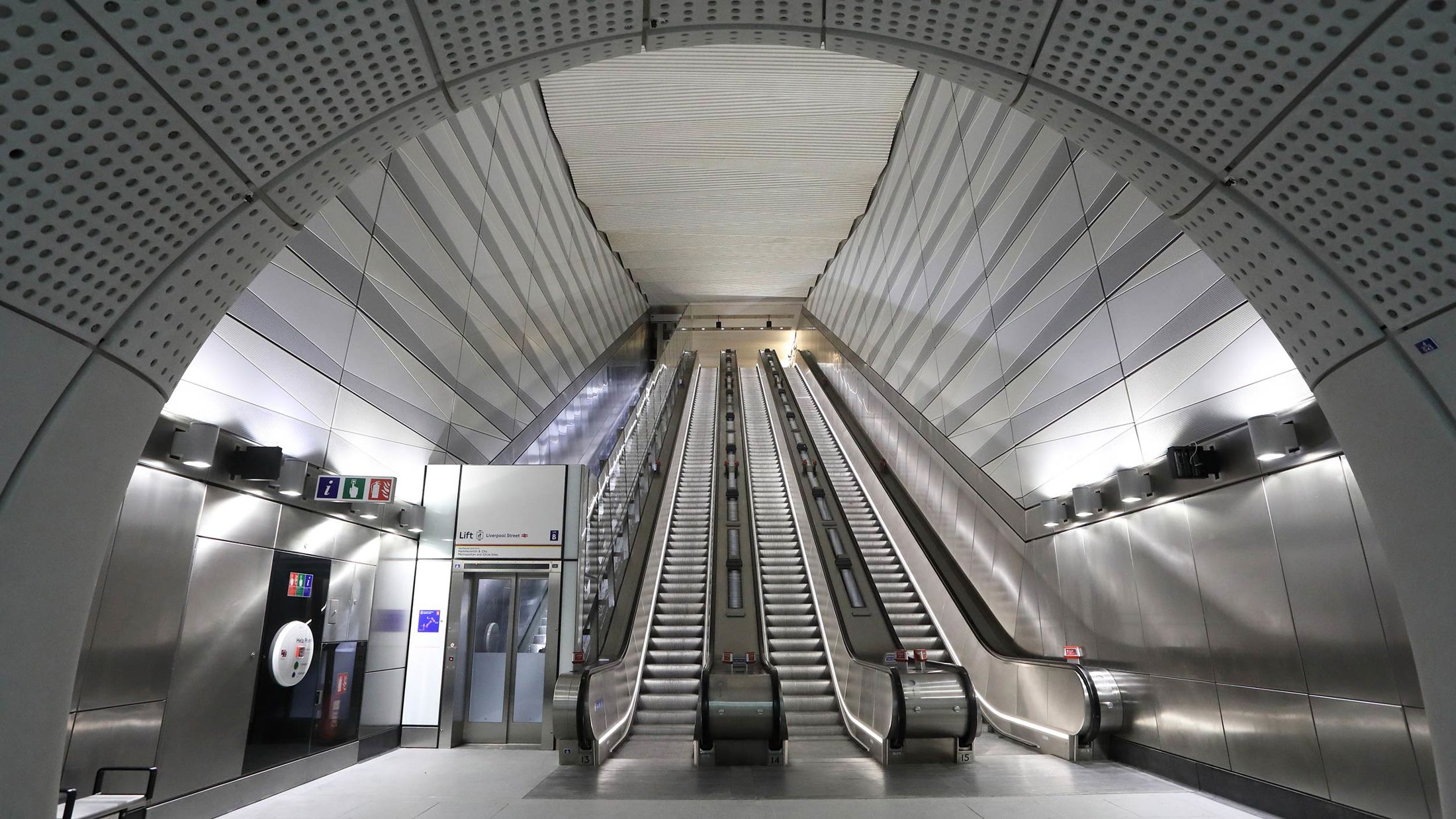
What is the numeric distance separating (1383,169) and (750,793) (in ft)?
17.1

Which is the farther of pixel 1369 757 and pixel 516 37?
pixel 1369 757

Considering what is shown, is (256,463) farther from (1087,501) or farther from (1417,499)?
(1087,501)

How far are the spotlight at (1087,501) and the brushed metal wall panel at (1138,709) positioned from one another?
153 centimetres

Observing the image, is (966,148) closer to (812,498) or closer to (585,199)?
(812,498)

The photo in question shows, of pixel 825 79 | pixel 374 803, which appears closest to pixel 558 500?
pixel 374 803

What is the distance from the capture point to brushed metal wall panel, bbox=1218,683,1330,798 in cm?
465

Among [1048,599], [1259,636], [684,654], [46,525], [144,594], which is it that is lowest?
[684,654]

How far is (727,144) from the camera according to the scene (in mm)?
13664

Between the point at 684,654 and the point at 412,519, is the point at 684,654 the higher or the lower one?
the lower one

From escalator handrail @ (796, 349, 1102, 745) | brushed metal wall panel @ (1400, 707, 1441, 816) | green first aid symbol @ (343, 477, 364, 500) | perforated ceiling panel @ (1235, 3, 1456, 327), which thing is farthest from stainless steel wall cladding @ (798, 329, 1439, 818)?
green first aid symbol @ (343, 477, 364, 500)

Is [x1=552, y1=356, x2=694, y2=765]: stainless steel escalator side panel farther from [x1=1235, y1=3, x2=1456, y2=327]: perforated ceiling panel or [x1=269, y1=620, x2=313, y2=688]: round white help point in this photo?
[x1=1235, y1=3, x2=1456, y2=327]: perforated ceiling panel

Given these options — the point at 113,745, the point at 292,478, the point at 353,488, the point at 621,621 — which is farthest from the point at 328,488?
the point at 621,621

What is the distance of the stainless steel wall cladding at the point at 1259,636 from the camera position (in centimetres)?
421

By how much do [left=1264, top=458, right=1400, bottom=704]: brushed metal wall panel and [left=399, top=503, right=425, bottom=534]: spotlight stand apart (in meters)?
8.35
